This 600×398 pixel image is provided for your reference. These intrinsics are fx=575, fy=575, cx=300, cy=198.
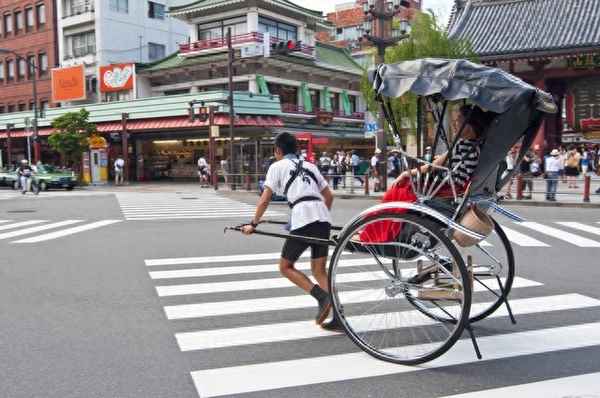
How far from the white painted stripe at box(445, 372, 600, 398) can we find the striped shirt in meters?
1.61

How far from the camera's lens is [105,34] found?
42594 mm

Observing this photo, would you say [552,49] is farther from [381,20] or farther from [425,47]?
[381,20]

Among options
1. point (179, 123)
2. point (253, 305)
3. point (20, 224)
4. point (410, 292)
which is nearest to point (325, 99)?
point (179, 123)

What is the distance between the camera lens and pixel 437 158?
15.7ft

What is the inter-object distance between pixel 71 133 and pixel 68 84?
9796 mm

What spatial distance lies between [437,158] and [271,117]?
103 ft

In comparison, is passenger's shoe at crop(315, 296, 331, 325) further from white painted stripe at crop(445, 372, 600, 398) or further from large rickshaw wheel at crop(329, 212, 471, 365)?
white painted stripe at crop(445, 372, 600, 398)

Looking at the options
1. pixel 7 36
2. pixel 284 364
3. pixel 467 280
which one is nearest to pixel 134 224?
pixel 284 364

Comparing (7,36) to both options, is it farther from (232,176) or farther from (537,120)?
(537,120)

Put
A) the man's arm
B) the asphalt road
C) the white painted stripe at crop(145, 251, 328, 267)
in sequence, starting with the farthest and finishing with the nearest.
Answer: the white painted stripe at crop(145, 251, 328, 267)
the man's arm
the asphalt road

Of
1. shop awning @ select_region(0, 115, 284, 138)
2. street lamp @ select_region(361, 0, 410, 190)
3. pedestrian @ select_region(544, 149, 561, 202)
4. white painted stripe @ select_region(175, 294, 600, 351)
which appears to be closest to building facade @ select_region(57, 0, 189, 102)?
shop awning @ select_region(0, 115, 284, 138)

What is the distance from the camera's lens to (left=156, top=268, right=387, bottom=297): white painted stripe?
22.3 ft

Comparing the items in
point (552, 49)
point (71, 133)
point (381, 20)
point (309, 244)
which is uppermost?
point (381, 20)

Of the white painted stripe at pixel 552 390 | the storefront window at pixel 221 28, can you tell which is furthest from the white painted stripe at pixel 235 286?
the storefront window at pixel 221 28
